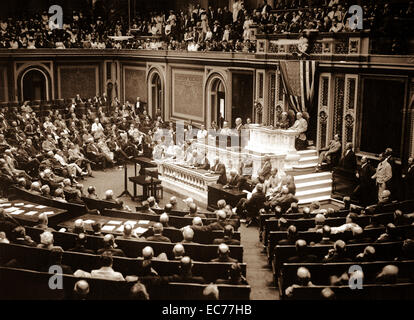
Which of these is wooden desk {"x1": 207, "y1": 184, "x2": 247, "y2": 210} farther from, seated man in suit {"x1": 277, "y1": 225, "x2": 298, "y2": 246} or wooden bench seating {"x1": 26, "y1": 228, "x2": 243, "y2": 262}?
wooden bench seating {"x1": 26, "y1": 228, "x2": 243, "y2": 262}

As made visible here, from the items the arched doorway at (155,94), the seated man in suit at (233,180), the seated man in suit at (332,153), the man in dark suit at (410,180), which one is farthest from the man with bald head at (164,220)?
the arched doorway at (155,94)

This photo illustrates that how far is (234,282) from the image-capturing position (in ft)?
23.5

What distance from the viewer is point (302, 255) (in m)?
8.05

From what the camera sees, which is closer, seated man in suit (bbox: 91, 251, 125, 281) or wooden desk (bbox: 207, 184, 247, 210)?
seated man in suit (bbox: 91, 251, 125, 281)

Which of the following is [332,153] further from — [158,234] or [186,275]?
[186,275]

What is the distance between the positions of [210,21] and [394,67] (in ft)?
38.8

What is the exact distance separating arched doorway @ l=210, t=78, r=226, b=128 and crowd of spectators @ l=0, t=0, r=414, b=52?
1.64 meters

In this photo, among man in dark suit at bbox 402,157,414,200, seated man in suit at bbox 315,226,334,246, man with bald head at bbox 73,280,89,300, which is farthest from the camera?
man in dark suit at bbox 402,157,414,200

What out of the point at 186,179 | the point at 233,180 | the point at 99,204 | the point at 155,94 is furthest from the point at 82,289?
the point at 155,94

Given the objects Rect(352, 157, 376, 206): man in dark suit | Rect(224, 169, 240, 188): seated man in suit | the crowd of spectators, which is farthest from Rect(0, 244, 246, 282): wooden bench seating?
the crowd of spectators

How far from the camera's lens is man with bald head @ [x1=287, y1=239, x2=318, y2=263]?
7988 millimetres

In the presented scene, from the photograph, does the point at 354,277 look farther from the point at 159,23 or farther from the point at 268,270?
the point at 159,23
